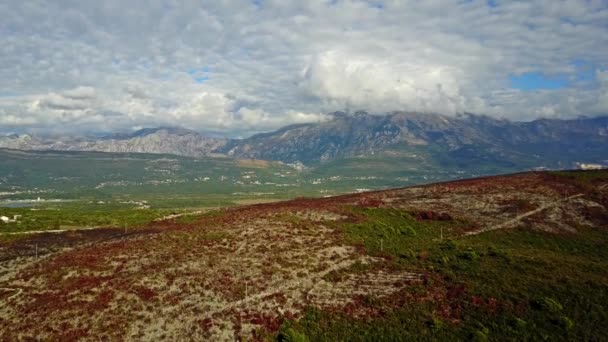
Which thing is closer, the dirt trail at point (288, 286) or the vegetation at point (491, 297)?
the vegetation at point (491, 297)

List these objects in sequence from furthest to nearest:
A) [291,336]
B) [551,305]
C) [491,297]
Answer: [491,297], [551,305], [291,336]

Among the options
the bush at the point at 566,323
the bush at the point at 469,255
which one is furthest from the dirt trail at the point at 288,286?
the bush at the point at 566,323

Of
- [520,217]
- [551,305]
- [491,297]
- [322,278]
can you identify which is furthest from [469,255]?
[520,217]

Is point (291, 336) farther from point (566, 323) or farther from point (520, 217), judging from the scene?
point (520, 217)

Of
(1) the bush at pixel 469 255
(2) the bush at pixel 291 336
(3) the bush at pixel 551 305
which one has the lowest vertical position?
(2) the bush at pixel 291 336

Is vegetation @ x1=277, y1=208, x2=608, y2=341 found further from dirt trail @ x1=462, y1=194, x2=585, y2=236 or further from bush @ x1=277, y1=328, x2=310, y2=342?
dirt trail @ x1=462, y1=194, x2=585, y2=236

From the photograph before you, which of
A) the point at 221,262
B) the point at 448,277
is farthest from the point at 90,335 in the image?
the point at 448,277

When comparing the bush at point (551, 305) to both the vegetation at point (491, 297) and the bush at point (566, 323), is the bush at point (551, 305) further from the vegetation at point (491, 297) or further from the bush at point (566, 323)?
the bush at point (566, 323)

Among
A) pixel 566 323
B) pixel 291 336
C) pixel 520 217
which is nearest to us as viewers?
pixel 566 323

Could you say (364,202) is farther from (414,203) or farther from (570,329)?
(570,329)
